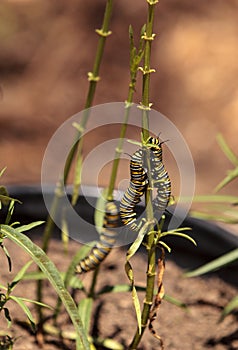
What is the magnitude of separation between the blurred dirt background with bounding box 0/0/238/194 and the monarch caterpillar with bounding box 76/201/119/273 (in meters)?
1.39

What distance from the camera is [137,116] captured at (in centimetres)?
215

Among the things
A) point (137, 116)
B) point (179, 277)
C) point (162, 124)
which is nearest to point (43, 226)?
point (179, 277)

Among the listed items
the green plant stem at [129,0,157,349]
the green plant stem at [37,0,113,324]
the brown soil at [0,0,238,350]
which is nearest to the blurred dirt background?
the brown soil at [0,0,238,350]

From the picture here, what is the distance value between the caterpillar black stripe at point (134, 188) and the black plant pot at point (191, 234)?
2.13ft

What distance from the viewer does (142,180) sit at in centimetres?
71

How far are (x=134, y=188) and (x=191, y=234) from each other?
2.43 feet

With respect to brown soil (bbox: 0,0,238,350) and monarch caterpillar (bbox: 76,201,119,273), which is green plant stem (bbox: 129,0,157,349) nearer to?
monarch caterpillar (bbox: 76,201,119,273)

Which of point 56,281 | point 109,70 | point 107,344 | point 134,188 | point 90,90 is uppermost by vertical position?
point 109,70

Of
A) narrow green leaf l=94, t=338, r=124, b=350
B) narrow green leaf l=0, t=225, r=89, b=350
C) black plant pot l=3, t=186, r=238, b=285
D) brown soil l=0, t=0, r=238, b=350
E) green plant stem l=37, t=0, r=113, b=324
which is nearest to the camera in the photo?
narrow green leaf l=0, t=225, r=89, b=350

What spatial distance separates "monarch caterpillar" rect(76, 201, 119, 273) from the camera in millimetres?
988

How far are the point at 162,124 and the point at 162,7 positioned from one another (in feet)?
1.75

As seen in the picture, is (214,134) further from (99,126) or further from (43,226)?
(43,226)

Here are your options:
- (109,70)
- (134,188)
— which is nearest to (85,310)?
(134,188)

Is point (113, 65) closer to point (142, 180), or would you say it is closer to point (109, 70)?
point (109, 70)
